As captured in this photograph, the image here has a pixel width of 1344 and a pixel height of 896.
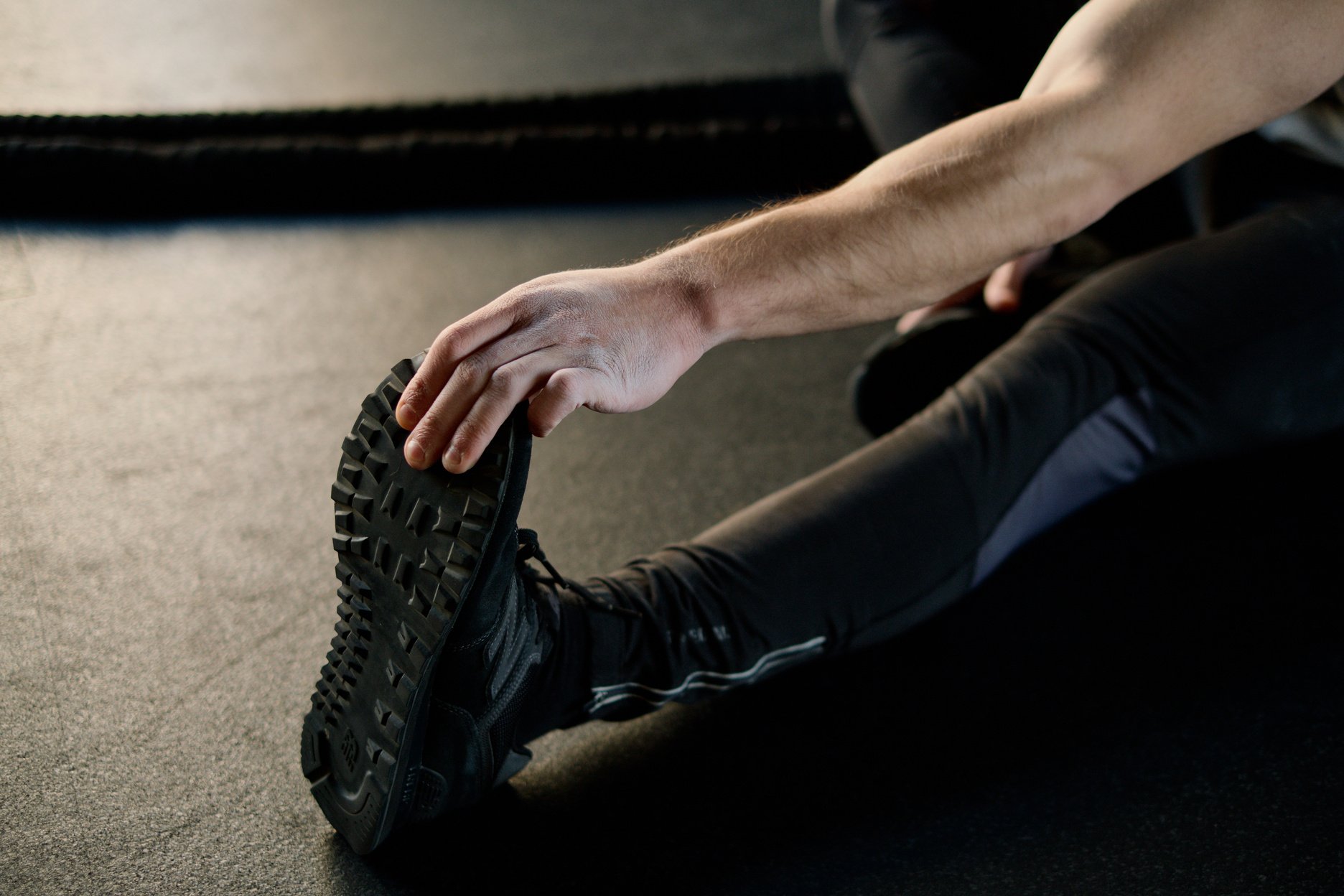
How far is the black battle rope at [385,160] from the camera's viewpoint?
165 cm

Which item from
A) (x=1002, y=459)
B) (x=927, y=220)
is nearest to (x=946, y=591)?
(x=1002, y=459)

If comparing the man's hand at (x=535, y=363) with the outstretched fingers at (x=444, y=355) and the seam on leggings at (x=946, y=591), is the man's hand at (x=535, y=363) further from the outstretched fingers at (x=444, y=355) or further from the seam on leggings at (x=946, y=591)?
the seam on leggings at (x=946, y=591)

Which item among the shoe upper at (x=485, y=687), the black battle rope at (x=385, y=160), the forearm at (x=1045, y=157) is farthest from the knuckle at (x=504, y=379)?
the black battle rope at (x=385, y=160)

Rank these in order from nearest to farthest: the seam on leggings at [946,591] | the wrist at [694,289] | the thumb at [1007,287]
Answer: the wrist at [694,289], the seam on leggings at [946,591], the thumb at [1007,287]

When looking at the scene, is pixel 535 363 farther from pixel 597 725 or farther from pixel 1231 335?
pixel 1231 335

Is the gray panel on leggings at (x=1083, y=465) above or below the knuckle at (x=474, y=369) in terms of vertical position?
below

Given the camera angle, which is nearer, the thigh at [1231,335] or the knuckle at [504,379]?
the knuckle at [504,379]

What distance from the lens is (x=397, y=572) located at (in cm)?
69

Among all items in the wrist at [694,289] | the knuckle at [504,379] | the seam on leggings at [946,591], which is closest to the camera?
the knuckle at [504,379]

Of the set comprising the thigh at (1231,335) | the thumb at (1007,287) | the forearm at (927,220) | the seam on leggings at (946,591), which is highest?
the forearm at (927,220)

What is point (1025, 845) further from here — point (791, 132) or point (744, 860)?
point (791, 132)

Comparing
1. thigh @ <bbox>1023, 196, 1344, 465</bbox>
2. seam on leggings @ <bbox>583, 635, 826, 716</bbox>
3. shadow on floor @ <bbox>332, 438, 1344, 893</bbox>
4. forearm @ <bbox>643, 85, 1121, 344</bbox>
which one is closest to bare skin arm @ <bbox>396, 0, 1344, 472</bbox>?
forearm @ <bbox>643, 85, 1121, 344</bbox>

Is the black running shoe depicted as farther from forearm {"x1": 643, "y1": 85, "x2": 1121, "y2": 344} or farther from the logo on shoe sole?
forearm {"x1": 643, "y1": 85, "x2": 1121, "y2": 344}

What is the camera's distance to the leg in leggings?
0.82m
